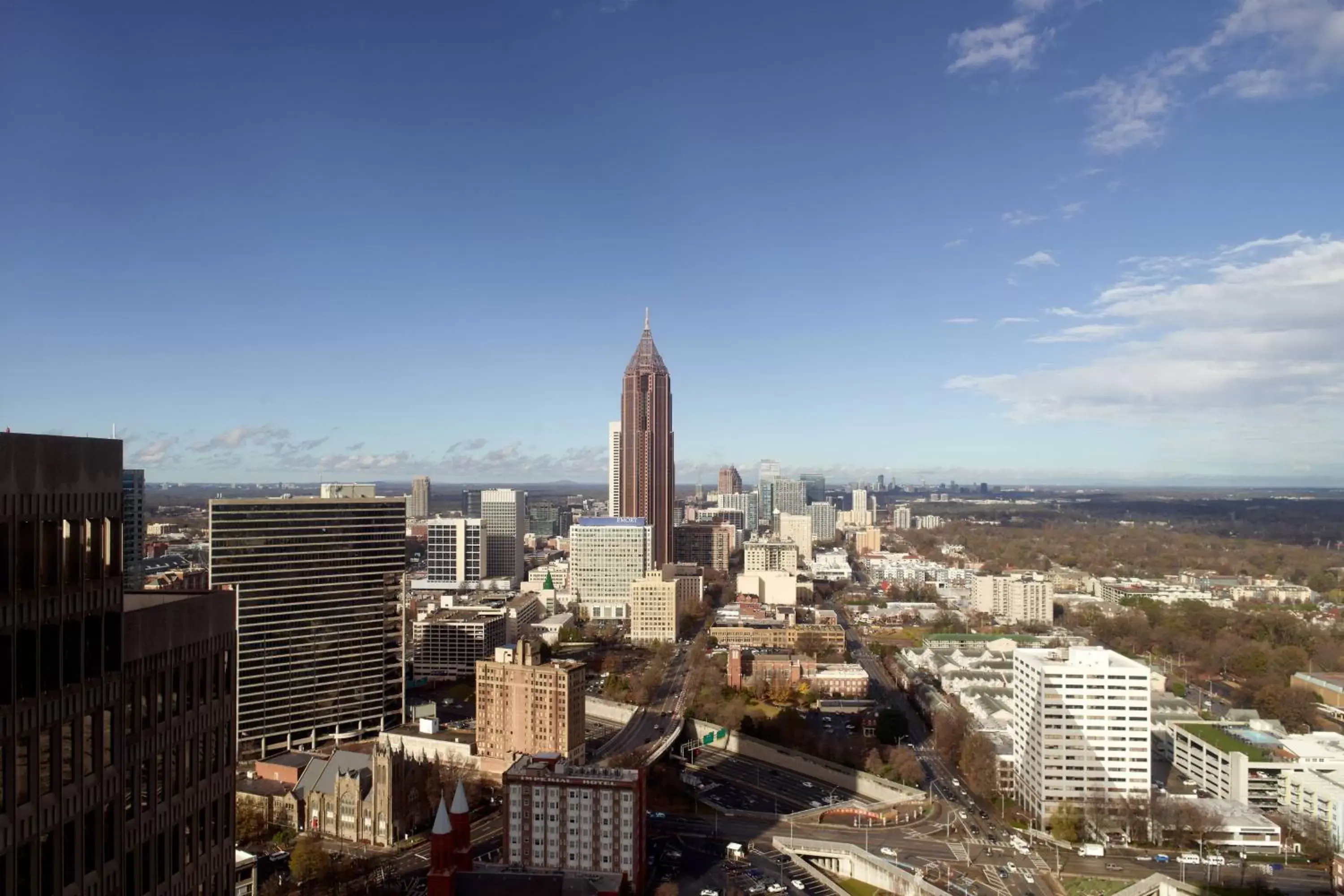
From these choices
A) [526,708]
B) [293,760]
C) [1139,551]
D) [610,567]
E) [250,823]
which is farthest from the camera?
[1139,551]

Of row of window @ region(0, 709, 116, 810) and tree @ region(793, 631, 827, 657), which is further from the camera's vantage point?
tree @ region(793, 631, 827, 657)

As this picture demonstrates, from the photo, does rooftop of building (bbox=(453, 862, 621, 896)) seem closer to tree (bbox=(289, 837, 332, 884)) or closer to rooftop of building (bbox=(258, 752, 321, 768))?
tree (bbox=(289, 837, 332, 884))

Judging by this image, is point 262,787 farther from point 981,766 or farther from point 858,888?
point 981,766

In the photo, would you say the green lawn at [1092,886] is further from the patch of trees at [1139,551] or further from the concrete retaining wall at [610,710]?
the patch of trees at [1139,551]

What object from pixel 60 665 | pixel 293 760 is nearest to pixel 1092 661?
pixel 293 760

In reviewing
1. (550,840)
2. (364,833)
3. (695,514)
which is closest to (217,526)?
(364,833)

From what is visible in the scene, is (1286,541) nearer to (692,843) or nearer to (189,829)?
(692,843)

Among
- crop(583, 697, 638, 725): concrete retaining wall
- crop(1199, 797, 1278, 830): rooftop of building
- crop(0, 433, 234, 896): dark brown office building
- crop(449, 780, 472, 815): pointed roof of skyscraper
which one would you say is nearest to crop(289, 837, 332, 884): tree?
crop(449, 780, 472, 815): pointed roof of skyscraper
